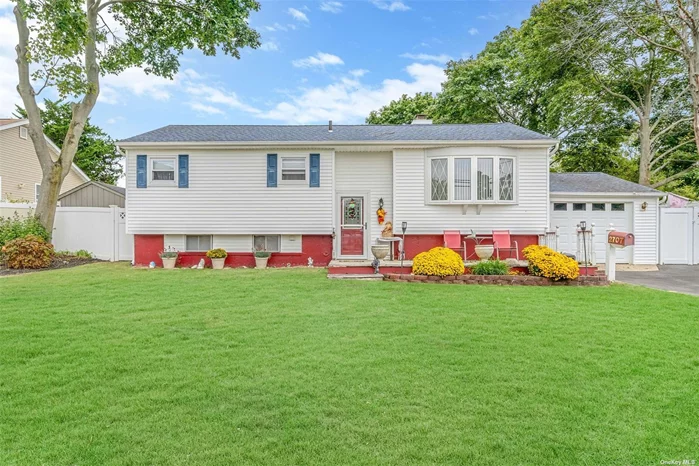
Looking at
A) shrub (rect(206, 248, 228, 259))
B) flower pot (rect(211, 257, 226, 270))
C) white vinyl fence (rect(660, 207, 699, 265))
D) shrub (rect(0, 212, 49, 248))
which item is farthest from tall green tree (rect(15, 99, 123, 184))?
white vinyl fence (rect(660, 207, 699, 265))

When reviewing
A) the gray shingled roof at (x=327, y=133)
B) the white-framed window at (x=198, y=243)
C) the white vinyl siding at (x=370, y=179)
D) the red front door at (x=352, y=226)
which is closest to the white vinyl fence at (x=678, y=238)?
the gray shingled roof at (x=327, y=133)

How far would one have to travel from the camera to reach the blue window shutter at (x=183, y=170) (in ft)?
36.3

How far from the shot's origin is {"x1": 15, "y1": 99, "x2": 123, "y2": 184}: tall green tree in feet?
83.8

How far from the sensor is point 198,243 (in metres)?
11.4

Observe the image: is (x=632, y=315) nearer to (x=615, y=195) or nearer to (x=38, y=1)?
(x=615, y=195)

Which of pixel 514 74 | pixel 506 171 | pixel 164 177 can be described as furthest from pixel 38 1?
pixel 514 74

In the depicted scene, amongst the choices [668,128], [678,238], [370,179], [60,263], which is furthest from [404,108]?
[60,263]

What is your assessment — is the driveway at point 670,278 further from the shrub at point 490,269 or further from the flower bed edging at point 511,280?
the shrub at point 490,269

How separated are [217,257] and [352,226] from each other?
164 inches

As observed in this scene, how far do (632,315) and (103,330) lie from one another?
762cm

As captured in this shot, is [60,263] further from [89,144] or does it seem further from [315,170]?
[89,144]

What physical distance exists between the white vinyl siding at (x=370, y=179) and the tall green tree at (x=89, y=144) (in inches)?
881

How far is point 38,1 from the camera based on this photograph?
1045 centimetres

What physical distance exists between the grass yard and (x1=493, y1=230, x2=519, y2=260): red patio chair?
4.25 m
